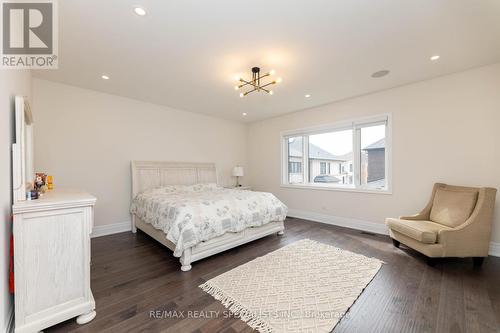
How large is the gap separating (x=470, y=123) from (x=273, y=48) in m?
3.16

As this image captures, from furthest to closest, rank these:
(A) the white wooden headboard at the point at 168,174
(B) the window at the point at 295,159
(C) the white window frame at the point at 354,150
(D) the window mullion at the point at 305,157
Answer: (B) the window at the point at 295,159, (D) the window mullion at the point at 305,157, (A) the white wooden headboard at the point at 168,174, (C) the white window frame at the point at 354,150

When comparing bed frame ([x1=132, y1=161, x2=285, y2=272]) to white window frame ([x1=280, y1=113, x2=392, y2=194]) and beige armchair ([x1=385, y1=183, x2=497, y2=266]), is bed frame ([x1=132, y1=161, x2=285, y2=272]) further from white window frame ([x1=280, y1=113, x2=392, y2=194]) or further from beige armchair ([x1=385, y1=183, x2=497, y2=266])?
beige armchair ([x1=385, y1=183, x2=497, y2=266])

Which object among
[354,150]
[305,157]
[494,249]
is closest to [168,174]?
[305,157]

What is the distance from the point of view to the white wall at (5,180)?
4.38 ft

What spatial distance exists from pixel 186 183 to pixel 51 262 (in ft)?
10.6

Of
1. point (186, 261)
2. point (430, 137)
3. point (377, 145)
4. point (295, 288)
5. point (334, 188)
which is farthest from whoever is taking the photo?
point (334, 188)

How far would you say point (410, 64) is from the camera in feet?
9.36

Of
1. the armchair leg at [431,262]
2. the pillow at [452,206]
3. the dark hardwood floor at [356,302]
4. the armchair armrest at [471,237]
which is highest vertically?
the pillow at [452,206]

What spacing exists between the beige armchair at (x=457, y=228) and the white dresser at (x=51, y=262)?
3.66 meters

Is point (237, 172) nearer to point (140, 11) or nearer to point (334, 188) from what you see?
point (334, 188)

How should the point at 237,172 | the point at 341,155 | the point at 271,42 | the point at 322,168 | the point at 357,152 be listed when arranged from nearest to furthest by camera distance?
1. the point at 271,42
2. the point at 357,152
3. the point at 341,155
4. the point at 322,168
5. the point at 237,172

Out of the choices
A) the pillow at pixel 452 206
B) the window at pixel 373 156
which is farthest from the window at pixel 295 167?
the pillow at pixel 452 206

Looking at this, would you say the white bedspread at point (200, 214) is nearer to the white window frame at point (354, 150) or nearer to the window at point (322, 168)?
the white window frame at point (354, 150)

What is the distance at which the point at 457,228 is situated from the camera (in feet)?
8.22
